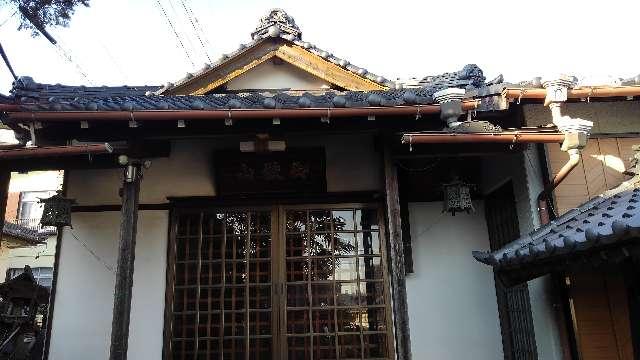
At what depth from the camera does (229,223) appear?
764cm

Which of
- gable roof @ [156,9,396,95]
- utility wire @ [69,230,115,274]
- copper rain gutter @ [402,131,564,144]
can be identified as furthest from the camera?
gable roof @ [156,9,396,95]

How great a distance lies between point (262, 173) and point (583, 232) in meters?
4.63

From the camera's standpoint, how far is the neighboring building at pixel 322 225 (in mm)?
6320

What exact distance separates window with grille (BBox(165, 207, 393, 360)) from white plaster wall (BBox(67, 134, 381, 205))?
44 centimetres

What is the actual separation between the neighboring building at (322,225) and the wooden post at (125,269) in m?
0.03

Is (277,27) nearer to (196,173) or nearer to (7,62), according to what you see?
(196,173)

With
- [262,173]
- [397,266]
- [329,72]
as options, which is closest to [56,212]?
[262,173]

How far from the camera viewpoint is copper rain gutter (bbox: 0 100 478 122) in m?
5.75

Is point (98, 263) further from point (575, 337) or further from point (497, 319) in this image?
point (575, 337)

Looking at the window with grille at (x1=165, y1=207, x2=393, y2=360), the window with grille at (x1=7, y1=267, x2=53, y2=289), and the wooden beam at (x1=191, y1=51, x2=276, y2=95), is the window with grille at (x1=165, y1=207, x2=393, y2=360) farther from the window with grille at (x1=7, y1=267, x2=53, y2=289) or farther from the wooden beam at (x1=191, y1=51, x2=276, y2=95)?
the window with grille at (x1=7, y1=267, x2=53, y2=289)

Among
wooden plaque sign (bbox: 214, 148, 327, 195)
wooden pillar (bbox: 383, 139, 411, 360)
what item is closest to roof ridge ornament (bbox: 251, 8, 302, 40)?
wooden plaque sign (bbox: 214, 148, 327, 195)

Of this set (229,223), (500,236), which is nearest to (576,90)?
(500,236)

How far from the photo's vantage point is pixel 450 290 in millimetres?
7730

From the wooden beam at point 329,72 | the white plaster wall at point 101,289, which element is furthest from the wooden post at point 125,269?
the wooden beam at point 329,72
